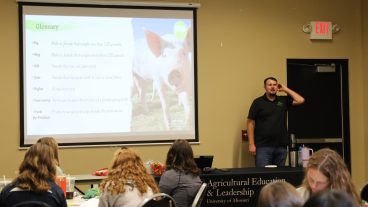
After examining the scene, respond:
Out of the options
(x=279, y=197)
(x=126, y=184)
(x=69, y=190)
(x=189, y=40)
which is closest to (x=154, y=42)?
(x=189, y=40)

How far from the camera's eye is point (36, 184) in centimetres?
288

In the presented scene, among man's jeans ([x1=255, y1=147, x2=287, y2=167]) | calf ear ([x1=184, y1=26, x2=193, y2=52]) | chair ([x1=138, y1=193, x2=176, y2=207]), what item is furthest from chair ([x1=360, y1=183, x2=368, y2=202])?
calf ear ([x1=184, y1=26, x2=193, y2=52])

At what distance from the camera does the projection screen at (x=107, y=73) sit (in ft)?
19.5

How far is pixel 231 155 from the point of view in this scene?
656cm

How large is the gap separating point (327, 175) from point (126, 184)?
1249 mm

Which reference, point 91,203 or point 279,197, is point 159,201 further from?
point 279,197

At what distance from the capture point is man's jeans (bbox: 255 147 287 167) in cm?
619

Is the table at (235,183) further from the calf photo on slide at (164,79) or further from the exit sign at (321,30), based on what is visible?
the exit sign at (321,30)

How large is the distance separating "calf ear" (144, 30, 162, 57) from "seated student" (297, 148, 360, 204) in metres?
4.00

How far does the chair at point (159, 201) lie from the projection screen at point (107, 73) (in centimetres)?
328

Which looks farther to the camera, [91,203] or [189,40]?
[189,40]

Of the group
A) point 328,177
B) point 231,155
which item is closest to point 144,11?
point 231,155

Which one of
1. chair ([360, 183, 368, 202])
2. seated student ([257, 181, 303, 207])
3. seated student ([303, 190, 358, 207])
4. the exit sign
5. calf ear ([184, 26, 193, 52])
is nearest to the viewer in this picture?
seated student ([303, 190, 358, 207])

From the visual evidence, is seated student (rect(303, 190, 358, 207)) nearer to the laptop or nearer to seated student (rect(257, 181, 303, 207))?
seated student (rect(257, 181, 303, 207))
